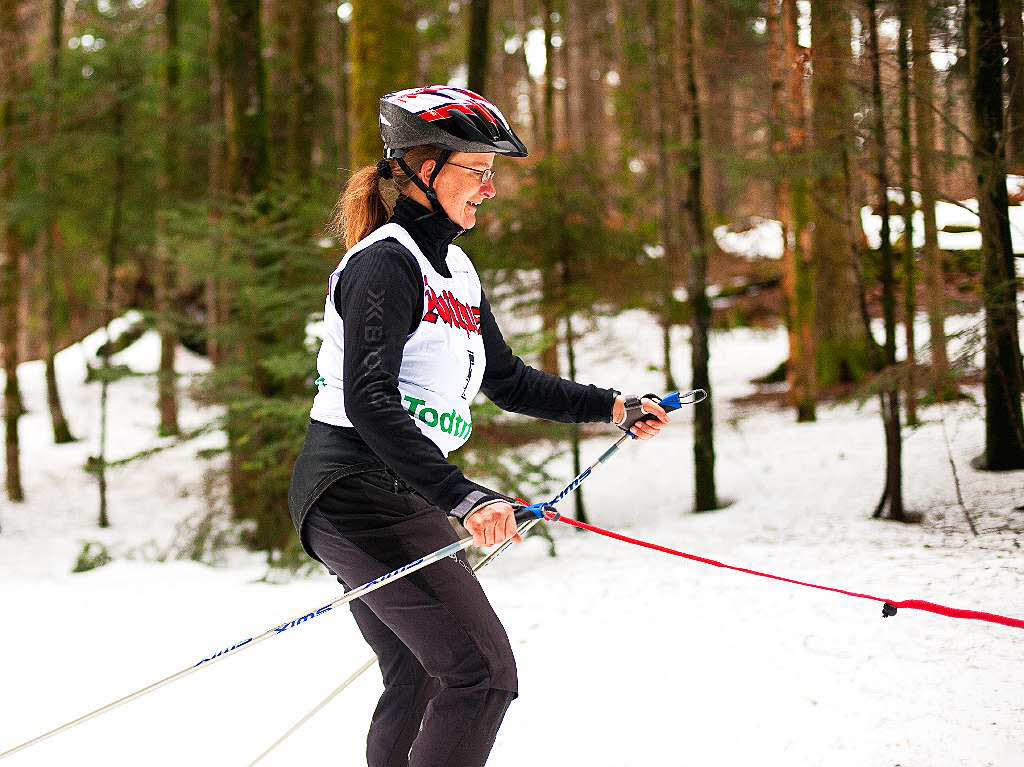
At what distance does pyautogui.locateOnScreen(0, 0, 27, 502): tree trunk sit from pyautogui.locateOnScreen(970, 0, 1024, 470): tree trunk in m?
11.1

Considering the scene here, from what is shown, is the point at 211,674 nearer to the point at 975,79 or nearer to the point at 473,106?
the point at 473,106

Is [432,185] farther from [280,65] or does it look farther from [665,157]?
[280,65]

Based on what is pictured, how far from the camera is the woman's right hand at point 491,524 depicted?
85.2 inches

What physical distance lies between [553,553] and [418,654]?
16.6 ft

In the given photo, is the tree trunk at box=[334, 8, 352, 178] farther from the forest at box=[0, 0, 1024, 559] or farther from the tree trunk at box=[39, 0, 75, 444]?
the tree trunk at box=[39, 0, 75, 444]

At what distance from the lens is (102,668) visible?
211 inches

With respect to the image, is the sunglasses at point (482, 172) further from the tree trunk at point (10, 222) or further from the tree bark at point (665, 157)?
the tree trunk at point (10, 222)

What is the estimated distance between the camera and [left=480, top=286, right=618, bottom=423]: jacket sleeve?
2922 mm

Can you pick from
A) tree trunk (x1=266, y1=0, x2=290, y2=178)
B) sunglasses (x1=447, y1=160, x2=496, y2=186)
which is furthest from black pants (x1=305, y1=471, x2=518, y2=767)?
tree trunk (x1=266, y1=0, x2=290, y2=178)

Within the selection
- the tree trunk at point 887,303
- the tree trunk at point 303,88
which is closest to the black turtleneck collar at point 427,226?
the tree trunk at point 887,303

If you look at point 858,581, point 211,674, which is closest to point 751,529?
point 858,581

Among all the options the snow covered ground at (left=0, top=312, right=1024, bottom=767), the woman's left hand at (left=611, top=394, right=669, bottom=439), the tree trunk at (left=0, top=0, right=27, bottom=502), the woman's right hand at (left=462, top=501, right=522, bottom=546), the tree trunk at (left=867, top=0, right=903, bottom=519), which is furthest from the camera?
the tree trunk at (left=0, top=0, right=27, bottom=502)

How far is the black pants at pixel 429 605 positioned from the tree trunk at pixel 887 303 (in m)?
4.84

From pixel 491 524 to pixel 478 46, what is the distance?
332 inches
